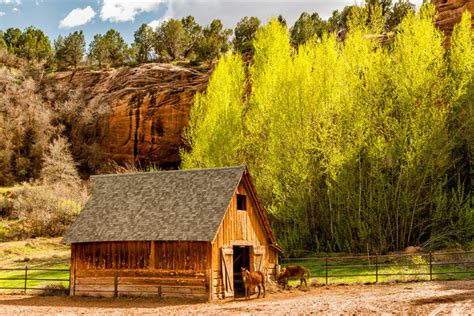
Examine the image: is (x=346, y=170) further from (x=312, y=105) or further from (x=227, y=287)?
(x=227, y=287)

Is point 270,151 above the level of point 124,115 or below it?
below

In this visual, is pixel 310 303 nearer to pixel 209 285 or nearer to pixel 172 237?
pixel 209 285

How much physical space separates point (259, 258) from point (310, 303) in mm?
5369

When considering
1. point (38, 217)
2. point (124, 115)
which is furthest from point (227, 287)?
point (124, 115)

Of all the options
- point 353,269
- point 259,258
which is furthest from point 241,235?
point 353,269

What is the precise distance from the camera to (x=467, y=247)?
27.4 m

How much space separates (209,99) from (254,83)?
3.42 meters

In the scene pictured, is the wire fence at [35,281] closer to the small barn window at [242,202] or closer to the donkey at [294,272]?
the small barn window at [242,202]

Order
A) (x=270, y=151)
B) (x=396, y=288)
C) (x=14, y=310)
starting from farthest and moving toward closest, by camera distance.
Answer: (x=270, y=151)
(x=396, y=288)
(x=14, y=310)

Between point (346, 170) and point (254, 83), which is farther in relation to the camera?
point (254, 83)

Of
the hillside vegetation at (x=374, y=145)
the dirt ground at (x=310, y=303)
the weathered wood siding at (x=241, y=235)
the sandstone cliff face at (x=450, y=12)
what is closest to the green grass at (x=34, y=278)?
the dirt ground at (x=310, y=303)

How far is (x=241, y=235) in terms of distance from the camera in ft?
71.2

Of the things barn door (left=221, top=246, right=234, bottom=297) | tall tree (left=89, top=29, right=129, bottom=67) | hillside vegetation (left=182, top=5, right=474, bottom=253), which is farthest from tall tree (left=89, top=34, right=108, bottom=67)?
barn door (left=221, top=246, right=234, bottom=297)

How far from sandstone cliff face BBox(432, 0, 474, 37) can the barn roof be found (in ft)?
88.3
